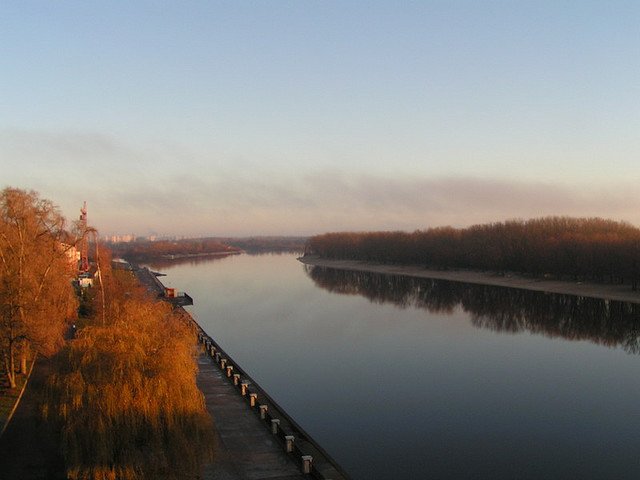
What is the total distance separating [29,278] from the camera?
24938 millimetres

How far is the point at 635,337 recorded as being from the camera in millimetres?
42281

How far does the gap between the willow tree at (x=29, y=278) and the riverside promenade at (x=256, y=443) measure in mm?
8120

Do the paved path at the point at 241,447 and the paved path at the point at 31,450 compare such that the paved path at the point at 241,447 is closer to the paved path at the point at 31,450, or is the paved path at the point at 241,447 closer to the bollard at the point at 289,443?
the bollard at the point at 289,443

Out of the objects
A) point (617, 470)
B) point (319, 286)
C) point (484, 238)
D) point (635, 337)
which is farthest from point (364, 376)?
point (484, 238)

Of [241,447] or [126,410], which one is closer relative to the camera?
[126,410]

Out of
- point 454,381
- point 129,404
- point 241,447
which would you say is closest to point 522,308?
point 454,381

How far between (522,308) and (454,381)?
107ft

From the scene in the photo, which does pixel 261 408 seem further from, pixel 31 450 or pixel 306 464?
pixel 31 450

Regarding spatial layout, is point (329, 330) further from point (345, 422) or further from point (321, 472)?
point (321, 472)

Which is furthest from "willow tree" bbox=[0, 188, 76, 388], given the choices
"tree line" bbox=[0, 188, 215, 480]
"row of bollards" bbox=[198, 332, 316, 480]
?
"tree line" bbox=[0, 188, 215, 480]

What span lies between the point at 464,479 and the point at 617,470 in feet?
18.3

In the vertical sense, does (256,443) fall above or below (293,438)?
below

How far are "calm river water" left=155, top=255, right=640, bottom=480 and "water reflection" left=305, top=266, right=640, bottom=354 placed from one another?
0.23m

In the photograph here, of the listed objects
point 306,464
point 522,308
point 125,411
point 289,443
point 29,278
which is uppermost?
point 29,278
